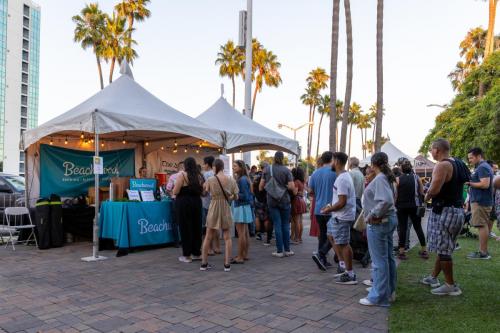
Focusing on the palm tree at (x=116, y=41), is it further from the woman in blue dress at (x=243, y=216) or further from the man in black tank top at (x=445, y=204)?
the man in black tank top at (x=445, y=204)

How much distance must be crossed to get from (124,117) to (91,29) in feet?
71.7

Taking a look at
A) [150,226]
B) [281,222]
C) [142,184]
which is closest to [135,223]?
[150,226]

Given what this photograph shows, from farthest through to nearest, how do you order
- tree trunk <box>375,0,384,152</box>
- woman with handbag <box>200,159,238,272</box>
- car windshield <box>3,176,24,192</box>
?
tree trunk <box>375,0,384,152</box> < car windshield <box>3,176,24,192</box> < woman with handbag <box>200,159,238,272</box>

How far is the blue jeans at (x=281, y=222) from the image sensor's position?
7.21 metres

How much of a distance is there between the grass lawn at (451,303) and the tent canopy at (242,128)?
534cm

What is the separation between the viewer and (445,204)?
4.74 m

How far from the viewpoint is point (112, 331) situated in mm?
3830

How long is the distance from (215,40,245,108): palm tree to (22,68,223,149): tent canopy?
2742 centimetres

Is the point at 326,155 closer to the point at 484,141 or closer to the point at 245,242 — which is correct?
the point at 245,242

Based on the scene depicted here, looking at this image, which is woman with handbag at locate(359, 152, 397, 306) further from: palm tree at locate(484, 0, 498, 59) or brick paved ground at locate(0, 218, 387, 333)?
palm tree at locate(484, 0, 498, 59)

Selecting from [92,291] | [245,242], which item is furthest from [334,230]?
[92,291]

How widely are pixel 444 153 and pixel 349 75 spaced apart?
12.1 metres

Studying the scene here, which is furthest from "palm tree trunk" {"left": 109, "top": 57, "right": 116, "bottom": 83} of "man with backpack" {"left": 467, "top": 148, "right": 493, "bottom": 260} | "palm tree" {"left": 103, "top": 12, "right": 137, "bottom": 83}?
"man with backpack" {"left": 467, "top": 148, "right": 493, "bottom": 260}

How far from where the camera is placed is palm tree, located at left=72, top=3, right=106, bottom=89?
2652cm
